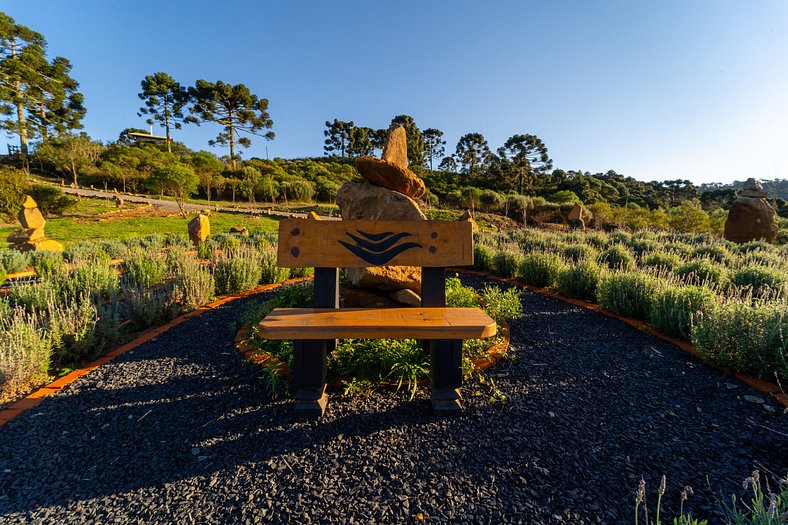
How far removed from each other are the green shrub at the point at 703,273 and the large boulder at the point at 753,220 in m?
8.81

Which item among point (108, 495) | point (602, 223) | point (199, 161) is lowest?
point (108, 495)

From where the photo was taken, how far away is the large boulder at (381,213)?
3.52 meters

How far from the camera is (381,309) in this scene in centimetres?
241

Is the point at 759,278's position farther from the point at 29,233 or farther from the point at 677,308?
the point at 29,233

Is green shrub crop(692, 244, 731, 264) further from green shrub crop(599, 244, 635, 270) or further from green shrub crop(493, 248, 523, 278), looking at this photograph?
green shrub crop(493, 248, 523, 278)

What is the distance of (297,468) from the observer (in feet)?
5.56

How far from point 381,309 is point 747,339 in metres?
2.94

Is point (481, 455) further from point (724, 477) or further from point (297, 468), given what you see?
point (724, 477)

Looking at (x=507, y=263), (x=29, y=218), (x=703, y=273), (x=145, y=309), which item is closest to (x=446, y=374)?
(x=145, y=309)

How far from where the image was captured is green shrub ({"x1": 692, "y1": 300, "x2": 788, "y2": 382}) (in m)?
2.49

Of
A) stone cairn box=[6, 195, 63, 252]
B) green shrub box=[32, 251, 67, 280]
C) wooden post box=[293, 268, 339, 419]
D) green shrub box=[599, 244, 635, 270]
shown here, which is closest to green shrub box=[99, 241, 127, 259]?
green shrub box=[32, 251, 67, 280]

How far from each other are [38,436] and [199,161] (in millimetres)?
44724

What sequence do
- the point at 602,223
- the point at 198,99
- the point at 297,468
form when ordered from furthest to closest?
the point at 198,99 → the point at 602,223 → the point at 297,468

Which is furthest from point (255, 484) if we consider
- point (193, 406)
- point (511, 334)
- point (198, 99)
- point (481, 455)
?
point (198, 99)
